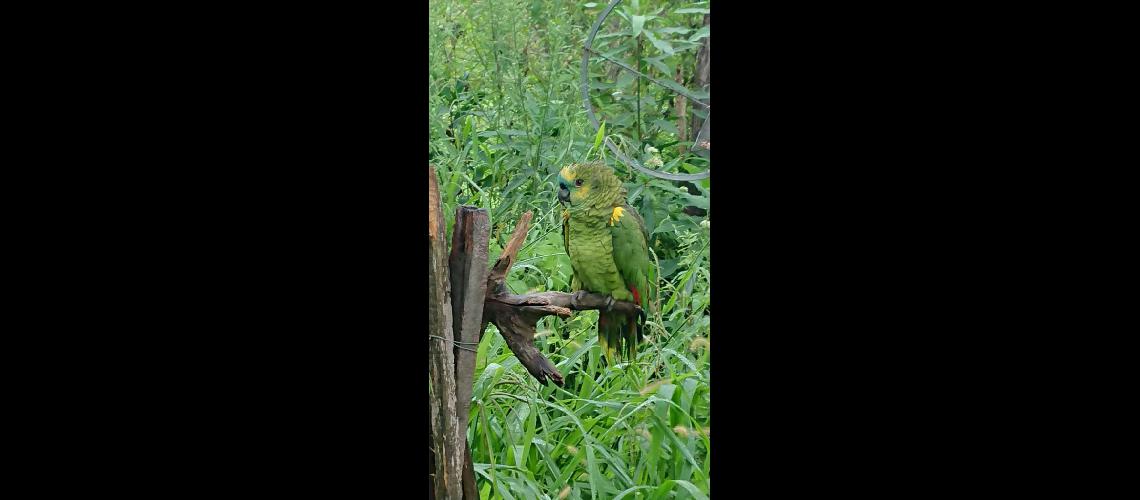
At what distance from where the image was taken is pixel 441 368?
2.93 meters

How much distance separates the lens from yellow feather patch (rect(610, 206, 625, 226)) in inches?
112

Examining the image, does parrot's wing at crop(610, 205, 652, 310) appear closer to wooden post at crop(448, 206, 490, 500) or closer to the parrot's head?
the parrot's head

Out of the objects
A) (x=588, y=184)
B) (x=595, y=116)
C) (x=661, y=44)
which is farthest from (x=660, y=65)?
(x=588, y=184)

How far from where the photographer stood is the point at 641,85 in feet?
9.37

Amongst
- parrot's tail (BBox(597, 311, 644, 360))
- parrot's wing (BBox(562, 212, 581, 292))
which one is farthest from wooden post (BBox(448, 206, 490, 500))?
parrot's tail (BBox(597, 311, 644, 360))

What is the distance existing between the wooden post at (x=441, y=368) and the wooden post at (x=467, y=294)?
0.05 ft

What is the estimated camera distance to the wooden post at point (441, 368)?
2895 mm

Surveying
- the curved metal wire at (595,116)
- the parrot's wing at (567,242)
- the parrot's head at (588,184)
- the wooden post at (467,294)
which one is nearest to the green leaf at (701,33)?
the curved metal wire at (595,116)

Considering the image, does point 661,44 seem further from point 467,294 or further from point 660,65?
point 467,294

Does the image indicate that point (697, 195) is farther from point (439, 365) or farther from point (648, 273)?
point (439, 365)

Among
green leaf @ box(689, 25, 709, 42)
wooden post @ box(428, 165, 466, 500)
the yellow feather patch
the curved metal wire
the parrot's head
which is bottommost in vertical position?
wooden post @ box(428, 165, 466, 500)

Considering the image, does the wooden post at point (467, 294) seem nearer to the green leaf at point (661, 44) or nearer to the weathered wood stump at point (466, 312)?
the weathered wood stump at point (466, 312)

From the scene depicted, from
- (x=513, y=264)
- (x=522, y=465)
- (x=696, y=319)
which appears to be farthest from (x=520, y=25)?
(x=522, y=465)

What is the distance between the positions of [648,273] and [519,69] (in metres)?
0.58
